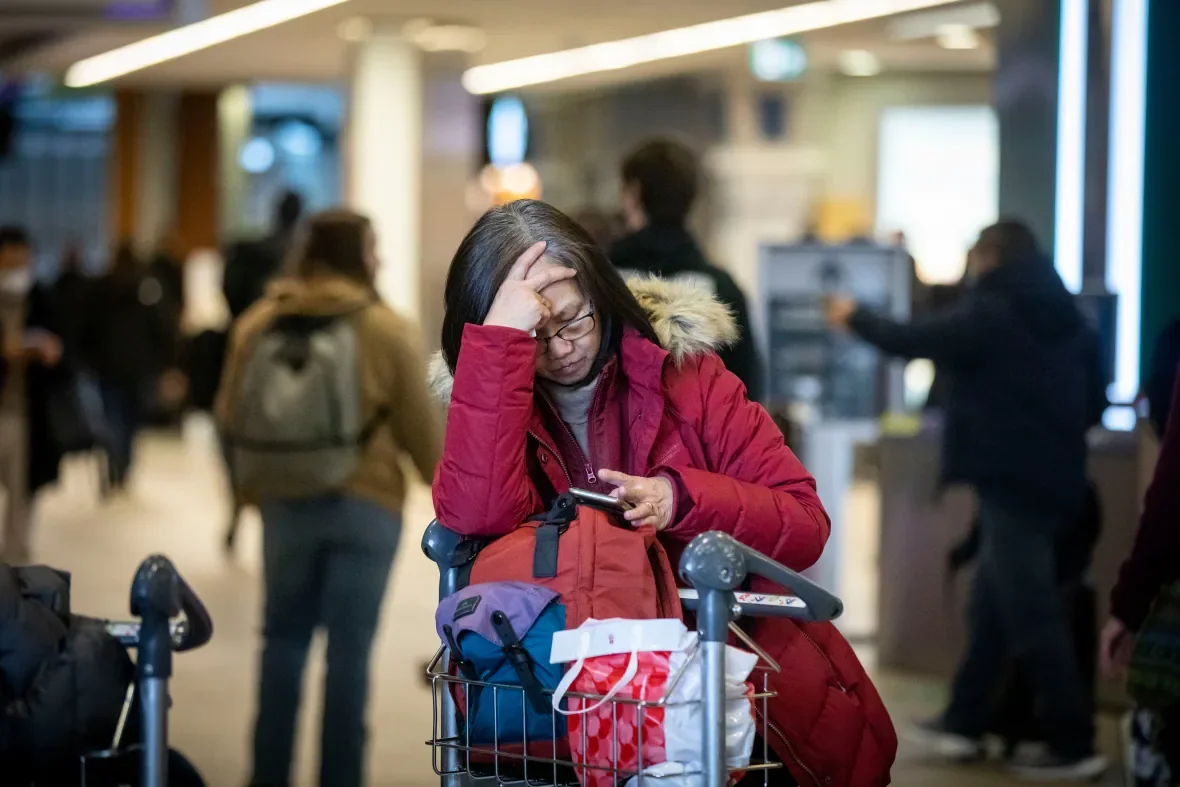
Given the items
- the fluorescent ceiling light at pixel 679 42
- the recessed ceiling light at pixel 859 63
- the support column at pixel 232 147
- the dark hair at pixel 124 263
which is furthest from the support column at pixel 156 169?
the recessed ceiling light at pixel 859 63

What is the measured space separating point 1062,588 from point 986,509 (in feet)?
1.28

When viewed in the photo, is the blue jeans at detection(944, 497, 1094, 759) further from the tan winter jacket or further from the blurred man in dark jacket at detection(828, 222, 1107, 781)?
Result: the tan winter jacket

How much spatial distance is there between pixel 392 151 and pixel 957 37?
5.09 meters

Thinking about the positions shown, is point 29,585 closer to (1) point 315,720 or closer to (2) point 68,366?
(1) point 315,720

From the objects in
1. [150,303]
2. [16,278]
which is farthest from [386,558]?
[150,303]

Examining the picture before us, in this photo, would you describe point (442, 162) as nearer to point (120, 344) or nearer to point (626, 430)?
point (120, 344)

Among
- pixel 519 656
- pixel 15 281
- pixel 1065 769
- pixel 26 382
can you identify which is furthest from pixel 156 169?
pixel 519 656

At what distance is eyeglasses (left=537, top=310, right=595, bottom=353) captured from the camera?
2293 mm

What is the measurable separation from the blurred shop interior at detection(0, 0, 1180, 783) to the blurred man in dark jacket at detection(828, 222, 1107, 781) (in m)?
0.30

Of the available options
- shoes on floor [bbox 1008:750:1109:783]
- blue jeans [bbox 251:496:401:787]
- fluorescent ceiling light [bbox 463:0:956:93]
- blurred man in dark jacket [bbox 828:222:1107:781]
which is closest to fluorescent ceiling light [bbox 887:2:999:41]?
fluorescent ceiling light [bbox 463:0:956:93]

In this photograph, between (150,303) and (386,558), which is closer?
(386,558)

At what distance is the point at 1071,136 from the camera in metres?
6.92

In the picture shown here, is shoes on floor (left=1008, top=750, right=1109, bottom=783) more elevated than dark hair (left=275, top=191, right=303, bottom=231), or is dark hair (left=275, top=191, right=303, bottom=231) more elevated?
dark hair (left=275, top=191, right=303, bottom=231)

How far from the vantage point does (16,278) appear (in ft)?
26.6
